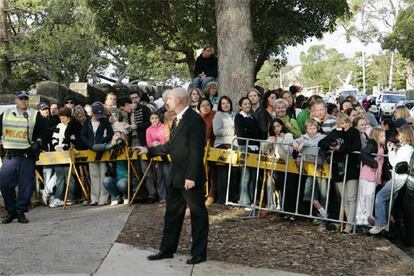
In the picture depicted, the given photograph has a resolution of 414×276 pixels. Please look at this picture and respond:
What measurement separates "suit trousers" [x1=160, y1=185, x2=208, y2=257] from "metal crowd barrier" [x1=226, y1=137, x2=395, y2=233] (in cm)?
232

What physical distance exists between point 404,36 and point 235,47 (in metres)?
34.8

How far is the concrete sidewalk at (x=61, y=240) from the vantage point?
6141 millimetres

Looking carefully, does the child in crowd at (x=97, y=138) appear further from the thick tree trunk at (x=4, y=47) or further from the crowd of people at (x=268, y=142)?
the thick tree trunk at (x=4, y=47)

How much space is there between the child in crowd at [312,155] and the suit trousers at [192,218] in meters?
2.55

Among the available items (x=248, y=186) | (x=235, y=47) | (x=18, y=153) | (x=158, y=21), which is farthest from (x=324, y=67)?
(x=18, y=153)

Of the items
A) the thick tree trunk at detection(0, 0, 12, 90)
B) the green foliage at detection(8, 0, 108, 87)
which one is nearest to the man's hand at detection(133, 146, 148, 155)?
the green foliage at detection(8, 0, 108, 87)

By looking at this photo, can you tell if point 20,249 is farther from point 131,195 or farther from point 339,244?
point 339,244

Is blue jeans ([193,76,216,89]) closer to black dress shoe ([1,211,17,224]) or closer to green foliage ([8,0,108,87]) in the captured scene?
black dress shoe ([1,211,17,224])

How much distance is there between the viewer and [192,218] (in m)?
6.39

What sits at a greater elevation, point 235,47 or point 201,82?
point 235,47

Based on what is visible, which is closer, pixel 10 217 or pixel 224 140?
pixel 10 217

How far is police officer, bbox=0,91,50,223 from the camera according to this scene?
8367 millimetres

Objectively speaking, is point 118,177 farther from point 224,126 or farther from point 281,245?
point 281,245

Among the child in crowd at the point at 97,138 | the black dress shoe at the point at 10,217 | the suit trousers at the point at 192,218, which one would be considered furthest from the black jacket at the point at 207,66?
the suit trousers at the point at 192,218
